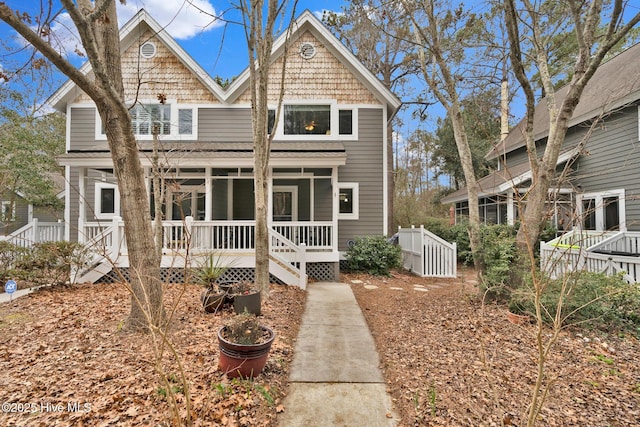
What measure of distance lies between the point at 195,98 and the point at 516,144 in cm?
1365

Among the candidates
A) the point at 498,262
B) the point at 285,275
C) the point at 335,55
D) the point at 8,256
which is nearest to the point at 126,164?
the point at 285,275

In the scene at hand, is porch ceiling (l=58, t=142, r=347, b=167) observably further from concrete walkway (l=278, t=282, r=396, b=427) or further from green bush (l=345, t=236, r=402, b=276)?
concrete walkway (l=278, t=282, r=396, b=427)

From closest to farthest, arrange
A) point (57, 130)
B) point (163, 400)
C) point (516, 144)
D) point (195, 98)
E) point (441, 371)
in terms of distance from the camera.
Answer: point (163, 400) < point (441, 371) < point (195, 98) < point (516, 144) < point (57, 130)

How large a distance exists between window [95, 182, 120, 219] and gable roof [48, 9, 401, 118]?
3.14m

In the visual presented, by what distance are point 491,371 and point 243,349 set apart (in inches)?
106

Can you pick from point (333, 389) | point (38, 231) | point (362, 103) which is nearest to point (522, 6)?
point (362, 103)

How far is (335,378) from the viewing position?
10.6ft

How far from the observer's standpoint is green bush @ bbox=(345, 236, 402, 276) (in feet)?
30.3

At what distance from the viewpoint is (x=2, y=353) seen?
11.6ft

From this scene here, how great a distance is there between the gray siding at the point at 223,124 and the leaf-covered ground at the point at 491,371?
8.02 meters

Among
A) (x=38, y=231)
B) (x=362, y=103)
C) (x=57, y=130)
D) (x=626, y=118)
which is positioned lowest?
(x=38, y=231)

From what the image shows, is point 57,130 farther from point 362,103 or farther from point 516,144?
point 516,144

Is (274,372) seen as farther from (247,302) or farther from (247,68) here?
(247,68)

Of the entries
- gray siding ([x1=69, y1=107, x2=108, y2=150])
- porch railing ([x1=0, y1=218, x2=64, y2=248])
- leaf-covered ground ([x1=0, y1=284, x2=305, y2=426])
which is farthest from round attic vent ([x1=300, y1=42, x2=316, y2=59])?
porch railing ([x1=0, y1=218, x2=64, y2=248])
